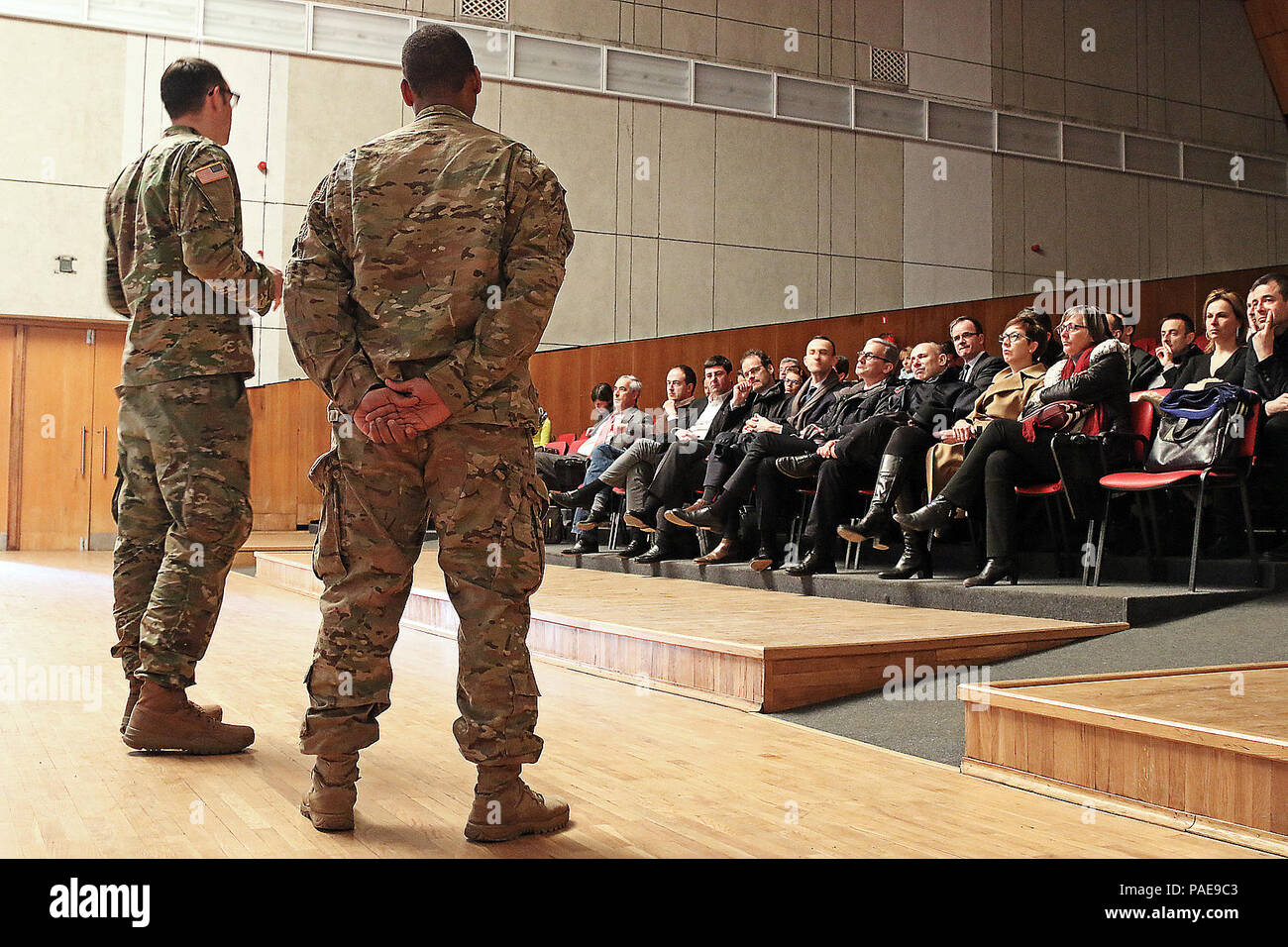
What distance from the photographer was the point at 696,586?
4.46 meters

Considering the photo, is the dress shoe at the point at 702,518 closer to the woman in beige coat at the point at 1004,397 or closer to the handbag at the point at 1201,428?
the woman in beige coat at the point at 1004,397

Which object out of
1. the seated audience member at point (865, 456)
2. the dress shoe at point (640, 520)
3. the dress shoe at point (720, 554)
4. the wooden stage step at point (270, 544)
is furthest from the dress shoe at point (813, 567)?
the wooden stage step at point (270, 544)

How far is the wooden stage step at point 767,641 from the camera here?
9.12ft

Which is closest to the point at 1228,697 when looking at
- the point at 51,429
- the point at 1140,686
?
the point at 1140,686

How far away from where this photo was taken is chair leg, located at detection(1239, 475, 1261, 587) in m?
3.44

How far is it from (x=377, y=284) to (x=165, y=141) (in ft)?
3.00

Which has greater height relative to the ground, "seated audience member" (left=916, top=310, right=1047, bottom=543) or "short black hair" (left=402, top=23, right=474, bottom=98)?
"short black hair" (left=402, top=23, right=474, bottom=98)

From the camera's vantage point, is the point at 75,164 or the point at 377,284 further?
the point at 75,164

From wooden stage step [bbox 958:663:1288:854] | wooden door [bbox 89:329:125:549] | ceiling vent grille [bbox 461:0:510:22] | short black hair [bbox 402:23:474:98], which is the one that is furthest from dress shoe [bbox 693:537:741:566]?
ceiling vent grille [bbox 461:0:510:22]

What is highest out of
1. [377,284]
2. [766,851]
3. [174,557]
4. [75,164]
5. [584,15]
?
[584,15]

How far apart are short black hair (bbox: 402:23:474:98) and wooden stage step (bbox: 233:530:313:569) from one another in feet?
18.7

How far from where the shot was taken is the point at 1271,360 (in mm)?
3684

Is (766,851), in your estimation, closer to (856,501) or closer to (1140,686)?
(1140,686)

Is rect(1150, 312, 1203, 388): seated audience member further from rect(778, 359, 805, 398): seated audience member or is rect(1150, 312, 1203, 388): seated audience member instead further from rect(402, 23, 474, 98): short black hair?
rect(402, 23, 474, 98): short black hair
